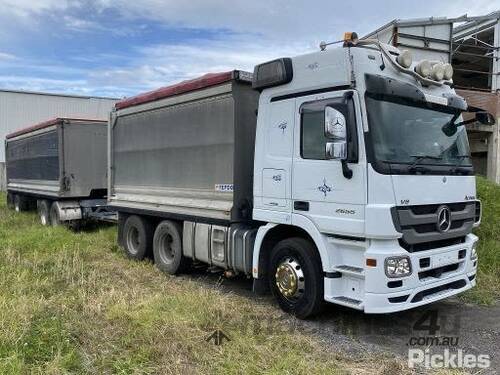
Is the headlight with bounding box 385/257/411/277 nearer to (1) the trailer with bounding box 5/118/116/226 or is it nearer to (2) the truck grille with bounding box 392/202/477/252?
(2) the truck grille with bounding box 392/202/477/252

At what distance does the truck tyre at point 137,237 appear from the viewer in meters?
9.08

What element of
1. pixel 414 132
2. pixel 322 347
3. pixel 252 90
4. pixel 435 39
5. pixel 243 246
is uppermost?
pixel 435 39

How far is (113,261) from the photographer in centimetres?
923

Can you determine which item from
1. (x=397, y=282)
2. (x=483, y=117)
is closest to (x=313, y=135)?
(x=397, y=282)

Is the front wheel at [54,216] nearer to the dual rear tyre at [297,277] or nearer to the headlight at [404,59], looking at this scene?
the dual rear tyre at [297,277]

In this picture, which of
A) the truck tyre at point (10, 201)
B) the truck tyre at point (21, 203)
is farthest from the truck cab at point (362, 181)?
the truck tyre at point (10, 201)

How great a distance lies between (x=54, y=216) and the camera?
13539 mm

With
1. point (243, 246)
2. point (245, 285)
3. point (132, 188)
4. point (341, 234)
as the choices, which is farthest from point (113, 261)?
point (341, 234)

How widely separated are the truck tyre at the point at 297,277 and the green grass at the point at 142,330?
218 millimetres

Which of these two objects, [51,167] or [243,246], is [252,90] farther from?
[51,167]

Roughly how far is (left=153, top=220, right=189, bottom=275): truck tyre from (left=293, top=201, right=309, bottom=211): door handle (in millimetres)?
2827

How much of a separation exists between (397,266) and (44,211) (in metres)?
11.8

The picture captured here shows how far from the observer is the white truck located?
5.07 meters

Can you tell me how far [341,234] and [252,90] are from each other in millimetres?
2491
